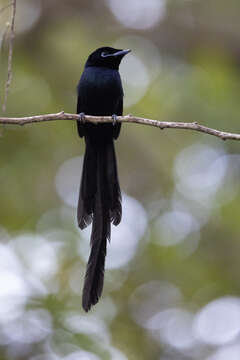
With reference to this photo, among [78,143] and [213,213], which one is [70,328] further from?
[78,143]

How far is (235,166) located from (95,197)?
2617mm

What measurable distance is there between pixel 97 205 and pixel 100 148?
54cm

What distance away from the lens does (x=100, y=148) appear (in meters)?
4.42

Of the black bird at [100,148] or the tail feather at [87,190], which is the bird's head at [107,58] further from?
the tail feather at [87,190]

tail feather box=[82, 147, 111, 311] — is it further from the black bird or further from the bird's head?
the bird's head

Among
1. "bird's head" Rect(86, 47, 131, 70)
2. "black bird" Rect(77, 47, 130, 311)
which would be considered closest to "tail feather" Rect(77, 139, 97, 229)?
"black bird" Rect(77, 47, 130, 311)

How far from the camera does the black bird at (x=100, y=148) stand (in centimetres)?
395

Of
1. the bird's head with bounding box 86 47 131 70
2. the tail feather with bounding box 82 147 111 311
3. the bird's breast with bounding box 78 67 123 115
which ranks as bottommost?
the tail feather with bounding box 82 147 111 311

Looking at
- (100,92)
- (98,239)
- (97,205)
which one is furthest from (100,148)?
(98,239)

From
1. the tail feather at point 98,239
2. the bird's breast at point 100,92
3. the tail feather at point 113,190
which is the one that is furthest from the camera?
the bird's breast at point 100,92

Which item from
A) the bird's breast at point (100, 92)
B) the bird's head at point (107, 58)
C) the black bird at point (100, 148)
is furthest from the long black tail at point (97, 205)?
the bird's head at point (107, 58)

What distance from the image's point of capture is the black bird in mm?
3951

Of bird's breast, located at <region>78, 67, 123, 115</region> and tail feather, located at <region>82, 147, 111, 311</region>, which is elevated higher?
bird's breast, located at <region>78, 67, 123, 115</region>

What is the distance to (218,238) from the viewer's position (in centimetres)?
585
